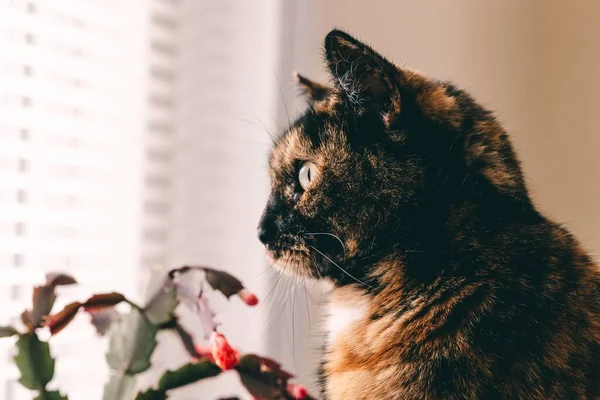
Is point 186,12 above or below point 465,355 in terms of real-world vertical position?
above

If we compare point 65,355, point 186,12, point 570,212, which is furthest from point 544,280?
point 570,212

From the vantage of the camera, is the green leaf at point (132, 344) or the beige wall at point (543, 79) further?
the beige wall at point (543, 79)

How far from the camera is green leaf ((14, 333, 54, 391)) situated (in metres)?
0.62

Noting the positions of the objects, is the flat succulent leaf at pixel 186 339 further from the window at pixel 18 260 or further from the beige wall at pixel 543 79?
the beige wall at pixel 543 79

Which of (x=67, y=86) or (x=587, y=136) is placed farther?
(x=587, y=136)

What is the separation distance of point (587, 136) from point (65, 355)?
147 centimetres

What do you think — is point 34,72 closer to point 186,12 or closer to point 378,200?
point 186,12

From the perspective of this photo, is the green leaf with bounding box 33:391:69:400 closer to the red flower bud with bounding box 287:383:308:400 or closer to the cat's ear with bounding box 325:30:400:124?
the red flower bud with bounding box 287:383:308:400

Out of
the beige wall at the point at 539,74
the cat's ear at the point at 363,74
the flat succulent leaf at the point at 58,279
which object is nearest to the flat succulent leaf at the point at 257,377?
the flat succulent leaf at the point at 58,279

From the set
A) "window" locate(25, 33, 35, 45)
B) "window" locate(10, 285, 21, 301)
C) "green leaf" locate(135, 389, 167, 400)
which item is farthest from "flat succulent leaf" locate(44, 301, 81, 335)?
"window" locate(25, 33, 35, 45)

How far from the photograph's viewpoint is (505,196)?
72 cm

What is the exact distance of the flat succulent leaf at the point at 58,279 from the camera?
25.9 inches

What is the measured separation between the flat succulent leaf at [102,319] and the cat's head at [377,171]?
0.20 metres

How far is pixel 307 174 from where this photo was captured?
750 mm
